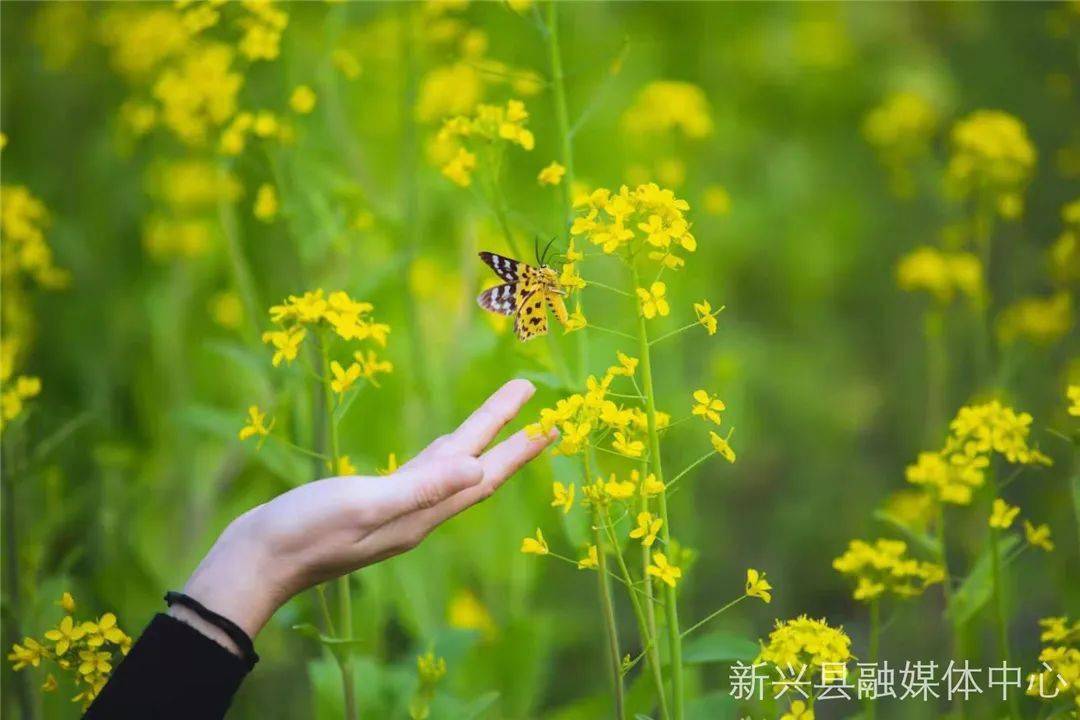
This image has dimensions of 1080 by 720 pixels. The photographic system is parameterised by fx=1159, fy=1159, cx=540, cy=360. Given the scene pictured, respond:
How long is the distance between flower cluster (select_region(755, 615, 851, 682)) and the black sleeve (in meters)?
0.74

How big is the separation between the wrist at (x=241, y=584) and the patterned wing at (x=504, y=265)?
570 mm

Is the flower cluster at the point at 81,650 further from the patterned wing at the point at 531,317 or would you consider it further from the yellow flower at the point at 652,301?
the yellow flower at the point at 652,301

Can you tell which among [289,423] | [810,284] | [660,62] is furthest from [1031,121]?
[289,423]

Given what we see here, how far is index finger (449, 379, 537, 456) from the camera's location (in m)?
1.64

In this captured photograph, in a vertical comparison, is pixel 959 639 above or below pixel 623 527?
below

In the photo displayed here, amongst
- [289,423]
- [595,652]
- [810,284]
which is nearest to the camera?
[289,423]

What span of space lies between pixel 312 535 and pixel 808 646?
0.70m

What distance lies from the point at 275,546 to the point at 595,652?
1929mm

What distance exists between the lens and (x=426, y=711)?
1.99 metres

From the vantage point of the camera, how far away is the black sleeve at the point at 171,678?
144cm

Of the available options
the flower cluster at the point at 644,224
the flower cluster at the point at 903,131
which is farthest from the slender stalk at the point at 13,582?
the flower cluster at the point at 903,131

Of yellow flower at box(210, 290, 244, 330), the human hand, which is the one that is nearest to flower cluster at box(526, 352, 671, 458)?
the human hand

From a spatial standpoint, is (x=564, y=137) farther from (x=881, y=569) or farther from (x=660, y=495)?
(x=881, y=569)

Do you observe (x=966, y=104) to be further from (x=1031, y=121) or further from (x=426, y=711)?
(x=426, y=711)
